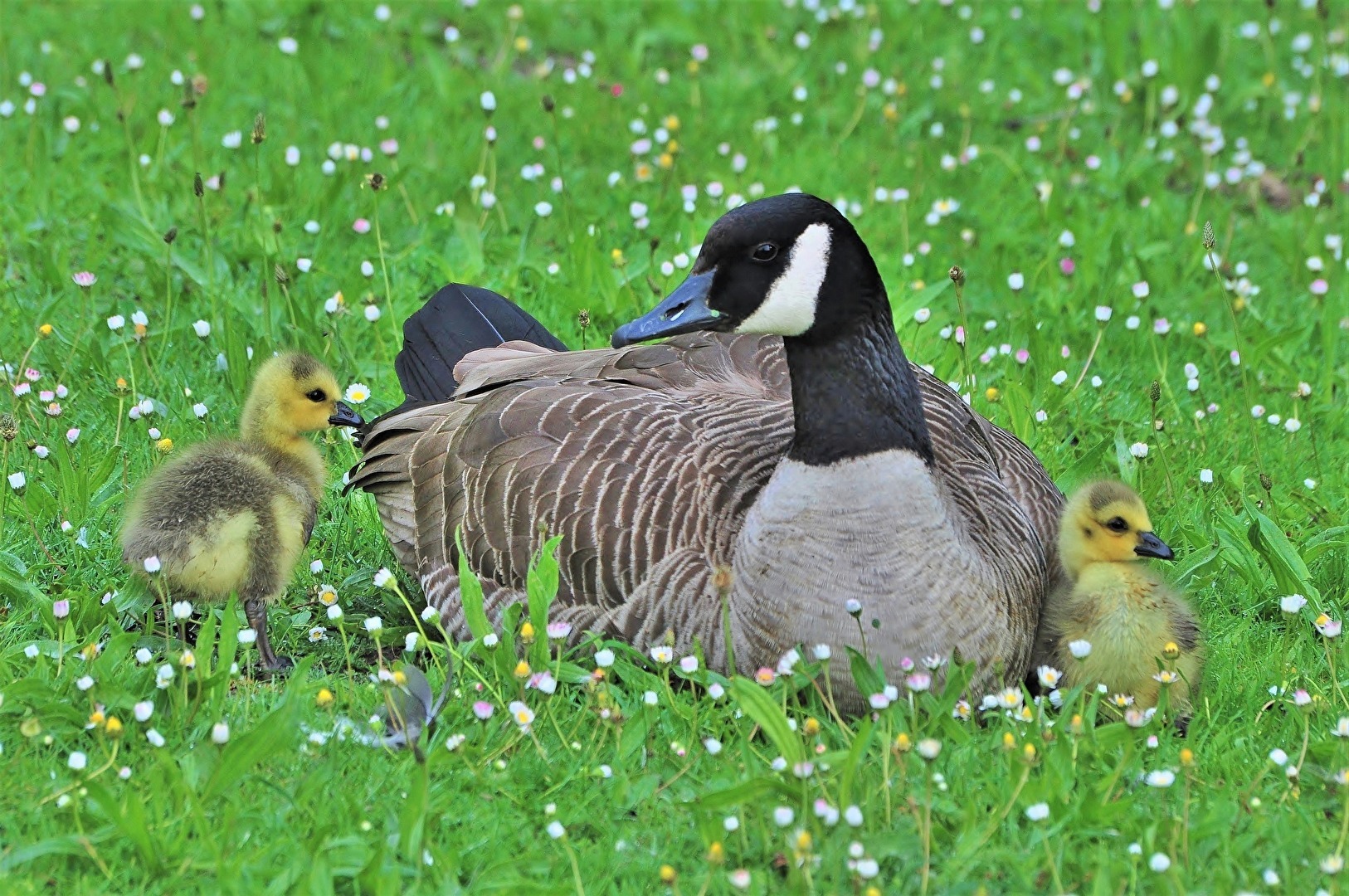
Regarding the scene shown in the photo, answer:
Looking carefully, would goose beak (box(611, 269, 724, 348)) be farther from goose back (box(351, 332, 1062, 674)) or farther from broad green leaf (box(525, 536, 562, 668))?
broad green leaf (box(525, 536, 562, 668))

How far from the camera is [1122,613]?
178 inches

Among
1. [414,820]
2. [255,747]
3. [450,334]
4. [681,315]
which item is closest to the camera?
[414,820]

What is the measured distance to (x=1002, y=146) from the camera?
336 inches

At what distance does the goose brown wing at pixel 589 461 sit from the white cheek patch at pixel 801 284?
0.58 m

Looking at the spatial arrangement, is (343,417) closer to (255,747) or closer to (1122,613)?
(255,747)

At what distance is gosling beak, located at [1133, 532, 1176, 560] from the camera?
4.48m

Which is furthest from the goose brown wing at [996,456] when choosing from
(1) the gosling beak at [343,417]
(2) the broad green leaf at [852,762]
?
(1) the gosling beak at [343,417]

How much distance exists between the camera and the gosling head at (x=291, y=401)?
205 inches

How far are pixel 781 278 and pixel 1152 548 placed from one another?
1234 mm

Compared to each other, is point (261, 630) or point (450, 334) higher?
point (450, 334)


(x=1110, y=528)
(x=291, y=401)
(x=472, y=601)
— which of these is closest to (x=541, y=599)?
(x=472, y=601)

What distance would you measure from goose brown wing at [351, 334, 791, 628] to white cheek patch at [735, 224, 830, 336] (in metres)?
0.58

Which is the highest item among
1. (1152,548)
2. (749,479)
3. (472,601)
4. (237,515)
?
(237,515)

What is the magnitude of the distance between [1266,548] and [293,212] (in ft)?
14.1
